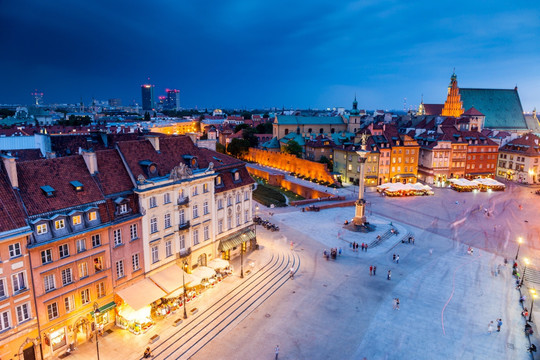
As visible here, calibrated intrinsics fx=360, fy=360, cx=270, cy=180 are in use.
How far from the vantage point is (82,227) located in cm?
2936

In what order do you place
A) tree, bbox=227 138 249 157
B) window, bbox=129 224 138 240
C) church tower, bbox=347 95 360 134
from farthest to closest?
church tower, bbox=347 95 360 134
tree, bbox=227 138 249 157
window, bbox=129 224 138 240

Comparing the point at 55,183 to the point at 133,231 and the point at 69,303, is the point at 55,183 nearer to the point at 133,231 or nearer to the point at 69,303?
the point at 133,231

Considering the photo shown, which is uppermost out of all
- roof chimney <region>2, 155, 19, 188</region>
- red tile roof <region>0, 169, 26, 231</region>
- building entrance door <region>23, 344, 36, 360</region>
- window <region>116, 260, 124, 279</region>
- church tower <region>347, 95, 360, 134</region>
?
church tower <region>347, 95, 360, 134</region>

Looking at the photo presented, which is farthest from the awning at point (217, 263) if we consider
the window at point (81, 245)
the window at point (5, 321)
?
the window at point (5, 321)

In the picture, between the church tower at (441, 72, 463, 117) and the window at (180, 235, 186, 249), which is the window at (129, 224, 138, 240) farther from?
the church tower at (441, 72, 463, 117)

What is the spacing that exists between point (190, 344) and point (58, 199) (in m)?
16.2

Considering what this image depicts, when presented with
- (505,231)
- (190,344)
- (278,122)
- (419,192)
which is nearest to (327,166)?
(419,192)

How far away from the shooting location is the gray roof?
148 meters

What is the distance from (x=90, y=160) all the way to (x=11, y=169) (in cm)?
646

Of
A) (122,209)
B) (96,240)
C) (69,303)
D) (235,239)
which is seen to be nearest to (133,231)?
(122,209)

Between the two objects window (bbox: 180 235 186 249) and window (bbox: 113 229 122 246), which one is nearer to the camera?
window (bbox: 113 229 122 246)

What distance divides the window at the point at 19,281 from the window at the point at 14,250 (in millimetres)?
1409

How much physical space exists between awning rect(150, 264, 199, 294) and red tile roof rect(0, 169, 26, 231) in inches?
537

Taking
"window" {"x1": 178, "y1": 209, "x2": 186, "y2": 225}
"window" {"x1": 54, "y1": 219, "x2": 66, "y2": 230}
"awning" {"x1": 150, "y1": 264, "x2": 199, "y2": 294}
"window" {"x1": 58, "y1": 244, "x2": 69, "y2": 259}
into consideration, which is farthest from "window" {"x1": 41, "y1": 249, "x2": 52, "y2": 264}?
"window" {"x1": 178, "y1": 209, "x2": 186, "y2": 225}
